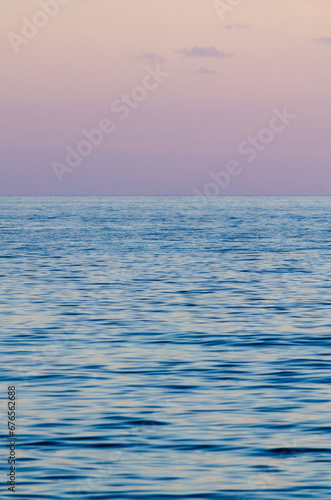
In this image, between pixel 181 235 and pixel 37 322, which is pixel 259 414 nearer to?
pixel 37 322

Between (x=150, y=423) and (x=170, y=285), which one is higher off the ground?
(x=170, y=285)

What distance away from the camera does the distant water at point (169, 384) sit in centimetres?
1167

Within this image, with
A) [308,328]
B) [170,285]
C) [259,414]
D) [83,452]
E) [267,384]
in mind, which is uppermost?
[170,285]

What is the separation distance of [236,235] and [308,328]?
149ft

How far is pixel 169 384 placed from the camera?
54.9ft

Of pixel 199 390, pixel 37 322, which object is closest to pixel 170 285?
pixel 37 322

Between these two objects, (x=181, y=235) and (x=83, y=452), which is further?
(x=181, y=235)

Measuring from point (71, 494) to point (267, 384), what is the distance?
646 centimetres

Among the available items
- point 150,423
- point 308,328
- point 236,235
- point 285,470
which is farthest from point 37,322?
point 236,235

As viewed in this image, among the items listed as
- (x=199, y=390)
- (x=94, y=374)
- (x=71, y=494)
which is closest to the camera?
(x=71, y=494)

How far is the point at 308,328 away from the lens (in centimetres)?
2367

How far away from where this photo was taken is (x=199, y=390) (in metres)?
16.2

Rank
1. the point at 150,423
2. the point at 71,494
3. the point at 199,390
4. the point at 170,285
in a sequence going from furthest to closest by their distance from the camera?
the point at 170,285, the point at 199,390, the point at 150,423, the point at 71,494

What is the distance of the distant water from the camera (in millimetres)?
11672
